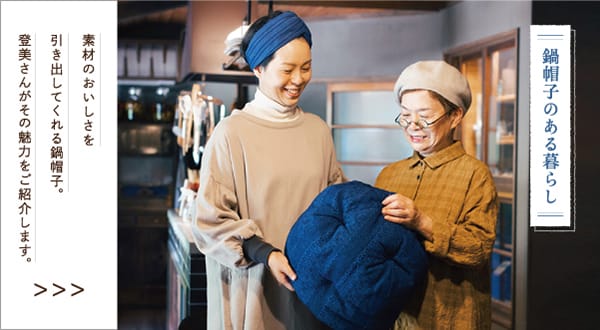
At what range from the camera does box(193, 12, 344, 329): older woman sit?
69.3 inches

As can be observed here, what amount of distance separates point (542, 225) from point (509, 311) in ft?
3.19

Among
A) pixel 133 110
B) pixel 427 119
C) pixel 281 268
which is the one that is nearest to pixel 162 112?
pixel 133 110

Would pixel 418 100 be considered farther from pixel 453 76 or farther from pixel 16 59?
pixel 16 59

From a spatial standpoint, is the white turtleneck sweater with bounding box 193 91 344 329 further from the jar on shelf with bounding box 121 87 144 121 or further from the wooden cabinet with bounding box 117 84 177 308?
the jar on shelf with bounding box 121 87 144 121

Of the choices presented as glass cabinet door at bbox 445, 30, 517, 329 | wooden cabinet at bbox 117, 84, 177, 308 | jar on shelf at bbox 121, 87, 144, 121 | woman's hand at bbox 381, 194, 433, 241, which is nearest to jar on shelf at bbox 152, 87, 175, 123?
wooden cabinet at bbox 117, 84, 177, 308

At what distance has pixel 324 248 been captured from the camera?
62.6 inches

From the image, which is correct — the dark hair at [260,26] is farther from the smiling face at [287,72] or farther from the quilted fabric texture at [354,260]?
the quilted fabric texture at [354,260]

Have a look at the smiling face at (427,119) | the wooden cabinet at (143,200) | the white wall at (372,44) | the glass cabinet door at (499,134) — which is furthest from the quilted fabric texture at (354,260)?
the wooden cabinet at (143,200)

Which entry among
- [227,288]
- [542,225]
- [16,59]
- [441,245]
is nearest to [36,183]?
[16,59]

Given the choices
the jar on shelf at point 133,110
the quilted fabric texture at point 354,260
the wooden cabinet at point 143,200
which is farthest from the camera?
the jar on shelf at point 133,110

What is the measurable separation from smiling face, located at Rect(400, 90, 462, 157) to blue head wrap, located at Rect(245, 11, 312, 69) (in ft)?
0.96

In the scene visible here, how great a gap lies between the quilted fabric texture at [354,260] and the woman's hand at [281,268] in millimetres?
16

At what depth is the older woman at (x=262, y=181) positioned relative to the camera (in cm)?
176

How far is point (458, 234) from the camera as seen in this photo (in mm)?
1722
